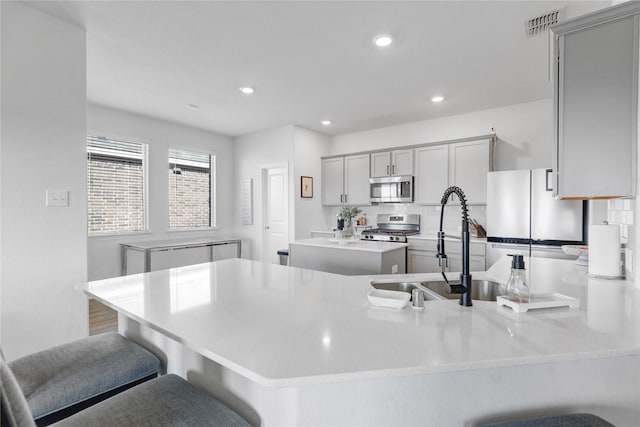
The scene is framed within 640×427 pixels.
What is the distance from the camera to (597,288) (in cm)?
150

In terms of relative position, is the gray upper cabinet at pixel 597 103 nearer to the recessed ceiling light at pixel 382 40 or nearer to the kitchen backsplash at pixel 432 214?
the recessed ceiling light at pixel 382 40

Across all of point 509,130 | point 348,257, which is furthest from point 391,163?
point 348,257

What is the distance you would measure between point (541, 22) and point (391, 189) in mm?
2852

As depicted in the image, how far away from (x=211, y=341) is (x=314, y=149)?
16.4 ft

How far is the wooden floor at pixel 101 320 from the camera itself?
312cm

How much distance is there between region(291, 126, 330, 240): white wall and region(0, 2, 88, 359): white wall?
3218 mm

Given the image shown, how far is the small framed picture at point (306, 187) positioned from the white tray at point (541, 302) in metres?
4.30

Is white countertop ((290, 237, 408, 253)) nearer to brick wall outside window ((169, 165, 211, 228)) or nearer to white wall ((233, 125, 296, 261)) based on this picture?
white wall ((233, 125, 296, 261))

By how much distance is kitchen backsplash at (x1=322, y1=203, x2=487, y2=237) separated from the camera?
450 centimetres

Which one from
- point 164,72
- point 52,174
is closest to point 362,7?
point 164,72

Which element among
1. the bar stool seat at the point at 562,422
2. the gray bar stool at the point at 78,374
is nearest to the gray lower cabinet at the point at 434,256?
the bar stool seat at the point at 562,422

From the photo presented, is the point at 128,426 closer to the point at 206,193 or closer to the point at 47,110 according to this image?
the point at 47,110

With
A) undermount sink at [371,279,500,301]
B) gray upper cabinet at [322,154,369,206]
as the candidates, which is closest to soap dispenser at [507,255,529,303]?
Answer: undermount sink at [371,279,500,301]

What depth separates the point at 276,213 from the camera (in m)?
5.66
